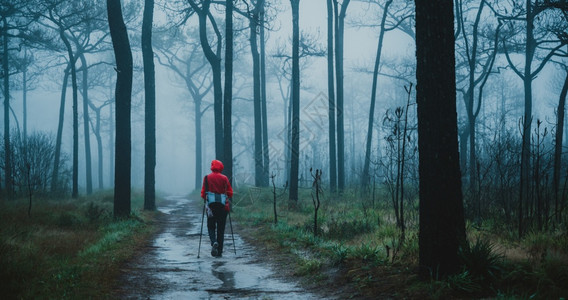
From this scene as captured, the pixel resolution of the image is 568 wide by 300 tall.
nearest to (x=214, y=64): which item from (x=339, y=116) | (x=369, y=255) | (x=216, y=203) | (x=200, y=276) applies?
(x=339, y=116)

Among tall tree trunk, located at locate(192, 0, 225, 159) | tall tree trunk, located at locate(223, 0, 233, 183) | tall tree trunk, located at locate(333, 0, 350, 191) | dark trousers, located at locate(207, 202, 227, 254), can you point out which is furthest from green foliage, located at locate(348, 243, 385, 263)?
tall tree trunk, located at locate(333, 0, 350, 191)

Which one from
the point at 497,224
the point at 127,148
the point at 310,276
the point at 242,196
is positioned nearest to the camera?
the point at 310,276

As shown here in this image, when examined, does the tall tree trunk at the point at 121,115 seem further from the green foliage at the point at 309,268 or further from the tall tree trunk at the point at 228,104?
the green foliage at the point at 309,268

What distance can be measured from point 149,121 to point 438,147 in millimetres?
13298

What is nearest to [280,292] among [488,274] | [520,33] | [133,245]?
[488,274]

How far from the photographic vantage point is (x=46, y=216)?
33.2ft

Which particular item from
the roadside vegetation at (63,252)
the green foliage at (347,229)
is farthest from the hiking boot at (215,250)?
the green foliage at (347,229)

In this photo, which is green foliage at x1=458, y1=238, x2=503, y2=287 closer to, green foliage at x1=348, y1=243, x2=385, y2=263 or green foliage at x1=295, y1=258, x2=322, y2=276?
green foliage at x1=348, y1=243, x2=385, y2=263

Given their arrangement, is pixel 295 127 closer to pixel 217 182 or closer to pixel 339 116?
pixel 339 116

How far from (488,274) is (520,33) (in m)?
19.7

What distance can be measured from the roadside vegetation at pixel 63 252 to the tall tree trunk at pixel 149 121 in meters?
4.01

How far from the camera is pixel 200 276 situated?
5.75 metres

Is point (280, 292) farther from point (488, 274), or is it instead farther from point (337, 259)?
point (488, 274)

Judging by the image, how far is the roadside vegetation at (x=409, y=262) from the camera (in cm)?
376
